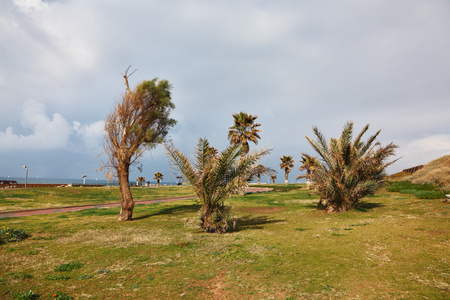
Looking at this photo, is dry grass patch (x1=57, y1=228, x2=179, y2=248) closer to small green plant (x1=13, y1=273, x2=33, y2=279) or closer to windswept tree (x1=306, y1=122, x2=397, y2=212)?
small green plant (x1=13, y1=273, x2=33, y2=279)

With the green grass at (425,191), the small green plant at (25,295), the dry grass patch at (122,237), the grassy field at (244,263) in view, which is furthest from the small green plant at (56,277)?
the green grass at (425,191)

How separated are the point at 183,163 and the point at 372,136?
15146 millimetres

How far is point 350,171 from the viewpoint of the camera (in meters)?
18.4

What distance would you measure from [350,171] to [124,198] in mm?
18212

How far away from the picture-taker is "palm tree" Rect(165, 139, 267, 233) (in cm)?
1409

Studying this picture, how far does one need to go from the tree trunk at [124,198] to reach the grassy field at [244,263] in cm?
470

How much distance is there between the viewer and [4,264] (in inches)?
360

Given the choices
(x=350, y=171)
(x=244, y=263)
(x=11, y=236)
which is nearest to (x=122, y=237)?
(x=11, y=236)

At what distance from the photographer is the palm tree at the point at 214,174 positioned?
14086 millimetres

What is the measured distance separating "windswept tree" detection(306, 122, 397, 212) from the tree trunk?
15.7 m

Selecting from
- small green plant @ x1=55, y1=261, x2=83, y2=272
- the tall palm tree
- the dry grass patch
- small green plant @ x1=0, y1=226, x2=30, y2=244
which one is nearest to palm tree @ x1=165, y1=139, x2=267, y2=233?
the dry grass patch

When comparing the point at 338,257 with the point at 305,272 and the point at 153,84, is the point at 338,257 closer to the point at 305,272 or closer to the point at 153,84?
the point at 305,272

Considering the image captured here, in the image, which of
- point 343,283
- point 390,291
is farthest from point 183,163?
point 390,291

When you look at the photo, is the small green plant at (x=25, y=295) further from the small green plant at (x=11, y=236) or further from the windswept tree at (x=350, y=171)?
the windswept tree at (x=350, y=171)
